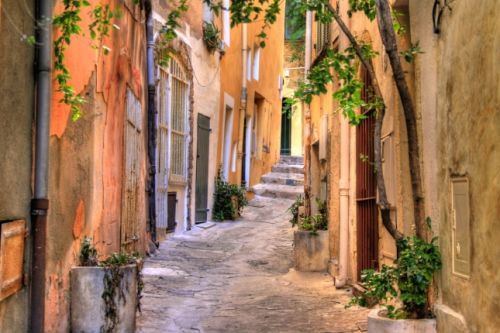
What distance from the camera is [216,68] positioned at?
46.5 feet

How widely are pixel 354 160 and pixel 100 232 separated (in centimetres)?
313

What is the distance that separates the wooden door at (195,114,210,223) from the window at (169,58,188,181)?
2.79 ft

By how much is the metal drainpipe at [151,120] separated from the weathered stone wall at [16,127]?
551cm

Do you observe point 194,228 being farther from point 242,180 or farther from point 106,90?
point 106,90

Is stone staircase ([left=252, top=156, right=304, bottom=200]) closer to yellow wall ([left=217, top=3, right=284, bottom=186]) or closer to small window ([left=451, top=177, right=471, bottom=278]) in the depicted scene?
yellow wall ([left=217, top=3, right=284, bottom=186])

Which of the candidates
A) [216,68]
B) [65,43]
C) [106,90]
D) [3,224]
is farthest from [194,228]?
[3,224]

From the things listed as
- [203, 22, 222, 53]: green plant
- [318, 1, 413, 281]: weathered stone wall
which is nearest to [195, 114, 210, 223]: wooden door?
[203, 22, 222, 53]: green plant

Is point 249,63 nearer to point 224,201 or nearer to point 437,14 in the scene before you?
point 224,201

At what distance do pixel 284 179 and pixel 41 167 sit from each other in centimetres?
1501

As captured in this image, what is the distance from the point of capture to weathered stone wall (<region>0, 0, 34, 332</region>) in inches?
151

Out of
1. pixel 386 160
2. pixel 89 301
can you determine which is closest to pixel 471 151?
pixel 386 160

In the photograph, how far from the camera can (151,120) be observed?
996 cm

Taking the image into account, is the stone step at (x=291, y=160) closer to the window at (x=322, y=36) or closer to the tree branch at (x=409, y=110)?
the window at (x=322, y=36)

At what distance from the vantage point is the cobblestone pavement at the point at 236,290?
6.20 m
